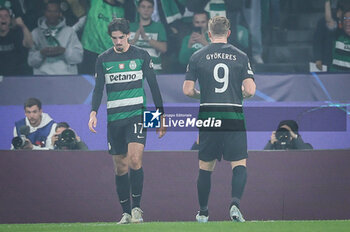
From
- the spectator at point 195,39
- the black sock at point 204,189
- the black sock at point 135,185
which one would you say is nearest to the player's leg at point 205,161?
the black sock at point 204,189

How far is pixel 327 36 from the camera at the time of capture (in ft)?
36.6

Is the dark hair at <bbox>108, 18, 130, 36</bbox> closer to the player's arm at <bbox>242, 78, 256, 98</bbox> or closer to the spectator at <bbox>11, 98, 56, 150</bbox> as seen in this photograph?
the player's arm at <bbox>242, 78, 256, 98</bbox>

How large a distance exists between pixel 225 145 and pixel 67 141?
2414mm

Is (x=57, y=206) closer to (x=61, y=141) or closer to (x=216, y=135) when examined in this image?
(x=61, y=141)

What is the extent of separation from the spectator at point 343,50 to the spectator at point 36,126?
3.38 m

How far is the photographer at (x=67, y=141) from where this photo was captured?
33.9 ft

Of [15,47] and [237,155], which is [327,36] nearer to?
[237,155]

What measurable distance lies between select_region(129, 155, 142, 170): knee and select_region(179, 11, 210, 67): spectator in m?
2.12

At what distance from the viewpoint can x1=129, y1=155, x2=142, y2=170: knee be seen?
923cm

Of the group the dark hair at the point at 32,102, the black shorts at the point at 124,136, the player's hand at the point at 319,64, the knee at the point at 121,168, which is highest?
the player's hand at the point at 319,64

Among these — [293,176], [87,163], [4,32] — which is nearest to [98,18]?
[4,32]

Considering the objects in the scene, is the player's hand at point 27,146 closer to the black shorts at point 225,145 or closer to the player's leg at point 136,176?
the player's leg at point 136,176

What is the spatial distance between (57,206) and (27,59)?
6.87ft

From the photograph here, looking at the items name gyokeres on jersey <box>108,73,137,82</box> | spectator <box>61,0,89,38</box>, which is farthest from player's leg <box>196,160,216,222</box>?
spectator <box>61,0,89,38</box>
